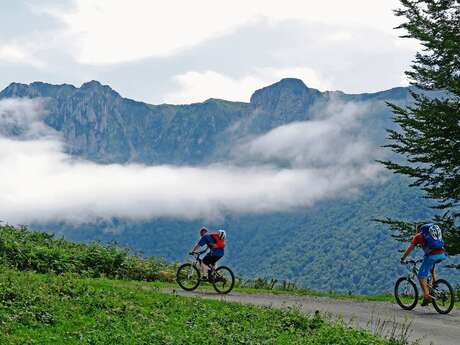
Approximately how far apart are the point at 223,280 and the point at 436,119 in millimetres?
11686

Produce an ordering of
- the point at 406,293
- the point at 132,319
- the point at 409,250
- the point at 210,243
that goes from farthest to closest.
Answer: the point at 210,243
the point at 406,293
the point at 409,250
the point at 132,319

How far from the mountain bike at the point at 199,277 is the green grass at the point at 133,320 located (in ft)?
13.3

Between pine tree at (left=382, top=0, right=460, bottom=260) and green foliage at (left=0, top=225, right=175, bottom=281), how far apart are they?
37.6 feet

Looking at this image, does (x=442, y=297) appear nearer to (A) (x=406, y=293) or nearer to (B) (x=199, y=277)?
(A) (x=406, y=293)

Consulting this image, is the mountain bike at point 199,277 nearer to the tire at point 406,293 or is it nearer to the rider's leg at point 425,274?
the tire at point 406,293

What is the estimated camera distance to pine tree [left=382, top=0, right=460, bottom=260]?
25797 mm

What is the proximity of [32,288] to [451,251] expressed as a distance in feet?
60.1

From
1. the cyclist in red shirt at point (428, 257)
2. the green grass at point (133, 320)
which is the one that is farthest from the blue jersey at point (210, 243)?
the cyclist in red shirt at point (428, 257)

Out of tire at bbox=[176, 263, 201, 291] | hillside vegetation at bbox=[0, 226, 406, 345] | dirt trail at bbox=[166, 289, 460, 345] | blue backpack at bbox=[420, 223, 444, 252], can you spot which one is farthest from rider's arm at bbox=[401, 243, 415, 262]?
tire at bbox=[176, 263, 201, 291]

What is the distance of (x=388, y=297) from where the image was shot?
23.2 meters

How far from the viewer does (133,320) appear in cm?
1385

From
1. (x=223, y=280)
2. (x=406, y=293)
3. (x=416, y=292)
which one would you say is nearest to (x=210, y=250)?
(x=223, y=280)

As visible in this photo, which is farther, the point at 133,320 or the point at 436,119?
the point at 436,119

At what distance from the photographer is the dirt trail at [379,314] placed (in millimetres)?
15188
